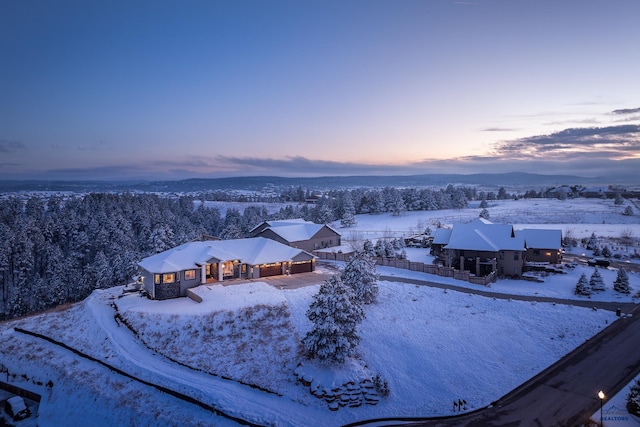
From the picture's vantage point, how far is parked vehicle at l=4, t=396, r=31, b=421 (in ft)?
70.9

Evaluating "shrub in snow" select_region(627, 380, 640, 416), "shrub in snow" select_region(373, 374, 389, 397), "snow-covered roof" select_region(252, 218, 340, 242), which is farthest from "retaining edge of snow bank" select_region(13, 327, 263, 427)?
"snow-covered roof" select_region(252, 218, 340, 242)

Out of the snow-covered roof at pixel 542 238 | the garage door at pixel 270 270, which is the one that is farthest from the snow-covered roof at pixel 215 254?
the snow-covered roof at pixel 542 238

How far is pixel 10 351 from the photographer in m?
27.2

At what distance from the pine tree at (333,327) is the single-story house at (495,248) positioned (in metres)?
21.7

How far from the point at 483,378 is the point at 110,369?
22434mm

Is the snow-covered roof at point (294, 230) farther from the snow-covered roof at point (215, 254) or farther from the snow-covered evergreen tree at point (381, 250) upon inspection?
the snow-covered roof at point (215, 254)

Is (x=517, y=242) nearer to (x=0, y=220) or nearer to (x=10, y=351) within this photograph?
(x=10, y=351)

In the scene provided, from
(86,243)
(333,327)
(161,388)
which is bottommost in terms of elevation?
(86,243)

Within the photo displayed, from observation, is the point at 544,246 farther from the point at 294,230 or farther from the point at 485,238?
the point at 294,230

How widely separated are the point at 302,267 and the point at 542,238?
29316 millimetres

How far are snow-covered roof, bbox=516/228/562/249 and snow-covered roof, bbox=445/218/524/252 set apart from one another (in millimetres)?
4899

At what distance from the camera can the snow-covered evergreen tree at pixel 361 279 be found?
30.3 meters

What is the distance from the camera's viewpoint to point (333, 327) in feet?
72.2

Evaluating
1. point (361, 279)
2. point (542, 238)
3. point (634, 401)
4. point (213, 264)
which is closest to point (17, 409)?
point (213, 264)
